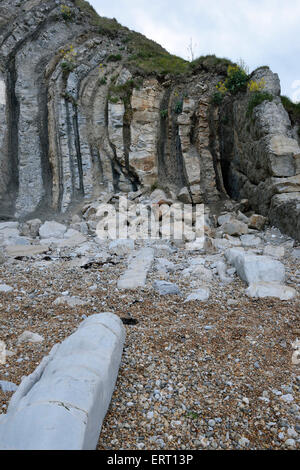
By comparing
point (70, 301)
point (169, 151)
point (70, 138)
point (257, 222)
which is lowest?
point (70, 301)

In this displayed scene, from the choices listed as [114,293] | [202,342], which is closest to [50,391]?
[202,342]

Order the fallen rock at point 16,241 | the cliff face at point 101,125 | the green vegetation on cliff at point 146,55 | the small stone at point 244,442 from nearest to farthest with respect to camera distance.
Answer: the small stone at point 244,442 < the fallen rock at point 16,241 < the cliff face at point 101,125 < the green vegetation on cliff at point 146,55

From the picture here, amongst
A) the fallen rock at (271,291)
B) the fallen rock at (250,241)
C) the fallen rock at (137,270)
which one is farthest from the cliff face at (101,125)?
the fallen rock at (271,291)

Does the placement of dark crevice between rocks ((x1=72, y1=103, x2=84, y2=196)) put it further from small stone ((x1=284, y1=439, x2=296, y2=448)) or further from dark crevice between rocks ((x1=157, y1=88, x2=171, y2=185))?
small stone ((x1=284, y1=439, x2=296, y2=448))

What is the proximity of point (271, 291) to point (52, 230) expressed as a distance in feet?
20.1

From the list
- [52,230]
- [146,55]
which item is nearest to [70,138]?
[52,230]

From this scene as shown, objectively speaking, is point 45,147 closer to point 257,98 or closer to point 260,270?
point 257,98

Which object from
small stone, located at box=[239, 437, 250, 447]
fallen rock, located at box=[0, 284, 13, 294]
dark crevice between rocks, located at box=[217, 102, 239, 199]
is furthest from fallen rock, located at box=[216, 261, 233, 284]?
dark crevice between rocks, located at box=[217, 102, 239, 199]

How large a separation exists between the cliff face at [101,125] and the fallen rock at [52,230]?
187 cm

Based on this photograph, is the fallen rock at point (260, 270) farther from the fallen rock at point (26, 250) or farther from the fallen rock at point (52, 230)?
the fallen rock at point (52, 230)

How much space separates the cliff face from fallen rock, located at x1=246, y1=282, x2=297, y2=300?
5.65 meters

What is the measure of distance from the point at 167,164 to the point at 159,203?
271 cm

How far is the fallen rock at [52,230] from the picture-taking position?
7821 millimetres

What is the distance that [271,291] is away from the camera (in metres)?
4.16
